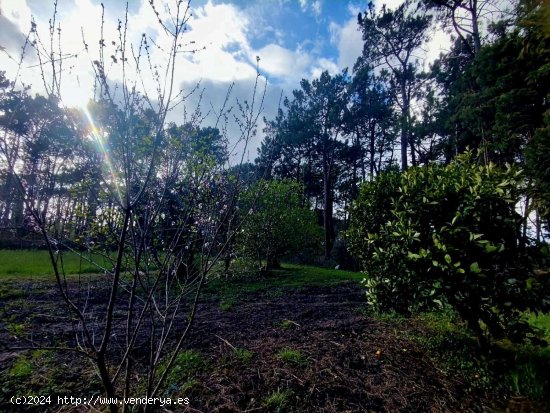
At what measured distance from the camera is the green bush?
286 centimetres

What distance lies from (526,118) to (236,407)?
13058 mm

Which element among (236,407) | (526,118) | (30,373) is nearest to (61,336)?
(30,373)

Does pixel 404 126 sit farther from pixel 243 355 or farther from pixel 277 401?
pixel 277 401

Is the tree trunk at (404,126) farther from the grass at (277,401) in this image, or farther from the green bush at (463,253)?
the grass at (277,401)

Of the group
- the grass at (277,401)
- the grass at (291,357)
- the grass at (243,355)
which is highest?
the grass at (291,357)

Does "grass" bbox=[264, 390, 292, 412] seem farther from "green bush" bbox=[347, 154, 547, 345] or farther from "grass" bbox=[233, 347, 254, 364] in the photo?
"green bush" bbox=[347, 154, 547, 345]

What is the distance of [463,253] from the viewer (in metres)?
3.00

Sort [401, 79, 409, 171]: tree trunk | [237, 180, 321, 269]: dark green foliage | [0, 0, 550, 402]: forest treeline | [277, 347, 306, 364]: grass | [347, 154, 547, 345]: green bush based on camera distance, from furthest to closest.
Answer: [401, 79, 409, 171]: tree trunk
[237, 180, 321, 269]: dark green foliage
[277, 347, 306, 364]: grass
[347, 154, 547, 345]: green bush
[0, 0, 550, 402]: forest treeline

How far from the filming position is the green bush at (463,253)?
2855 millimetres

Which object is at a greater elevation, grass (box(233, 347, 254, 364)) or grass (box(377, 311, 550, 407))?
grass (box(377, 311, 550, 407))

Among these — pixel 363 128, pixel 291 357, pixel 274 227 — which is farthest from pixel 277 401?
pixel 363 128

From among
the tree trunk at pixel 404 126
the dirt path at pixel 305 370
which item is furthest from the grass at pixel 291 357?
the tree trunk at pixel 404 126

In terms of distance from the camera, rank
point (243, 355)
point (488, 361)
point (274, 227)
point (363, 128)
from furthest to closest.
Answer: point (363, 128) → point (274, 227) → point (243, 355) → point (488, 361)

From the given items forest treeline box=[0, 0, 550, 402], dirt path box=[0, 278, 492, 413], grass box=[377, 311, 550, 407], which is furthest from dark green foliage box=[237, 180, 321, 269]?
grass box=[377, 311, 550, 407]
